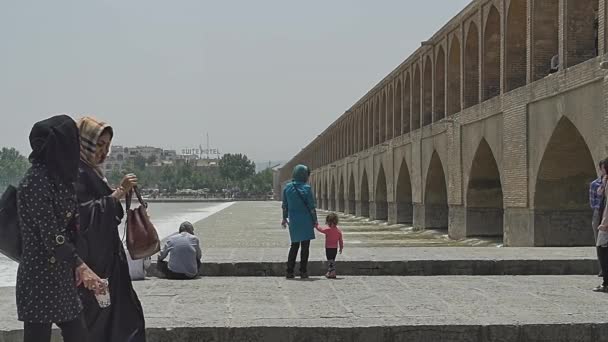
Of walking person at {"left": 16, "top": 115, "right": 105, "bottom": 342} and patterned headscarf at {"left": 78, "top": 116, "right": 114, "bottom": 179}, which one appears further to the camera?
patterned headscarf at {"left": 78, "top": 116, "right": 114, "bottom": 179}

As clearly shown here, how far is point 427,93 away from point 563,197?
11395mm

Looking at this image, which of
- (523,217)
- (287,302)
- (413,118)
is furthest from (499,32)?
(287,302)

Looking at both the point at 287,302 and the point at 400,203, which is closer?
the point at 287,302

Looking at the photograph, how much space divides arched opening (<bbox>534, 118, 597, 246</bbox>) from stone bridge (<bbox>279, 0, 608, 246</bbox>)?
0.02m

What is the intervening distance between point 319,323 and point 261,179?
131m

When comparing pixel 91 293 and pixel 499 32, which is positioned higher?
pixel 499 32

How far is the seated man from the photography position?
7.02 m

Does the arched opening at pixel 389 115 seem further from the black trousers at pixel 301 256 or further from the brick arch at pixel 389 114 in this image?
the black trousers at pixel 301 256

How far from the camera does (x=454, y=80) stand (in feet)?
71.3

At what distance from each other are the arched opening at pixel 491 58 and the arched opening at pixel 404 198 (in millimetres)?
9687

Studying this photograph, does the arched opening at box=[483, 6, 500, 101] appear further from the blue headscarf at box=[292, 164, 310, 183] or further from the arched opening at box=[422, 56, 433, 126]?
the blue headscarf at box=[292, 164, 310, 183]

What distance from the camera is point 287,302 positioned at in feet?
18.3

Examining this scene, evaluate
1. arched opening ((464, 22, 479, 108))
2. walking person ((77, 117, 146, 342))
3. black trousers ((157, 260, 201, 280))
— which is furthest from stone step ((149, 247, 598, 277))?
arched opening ((464, 22, 479, 108))

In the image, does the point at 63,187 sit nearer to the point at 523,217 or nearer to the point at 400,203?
the point at 523,217
